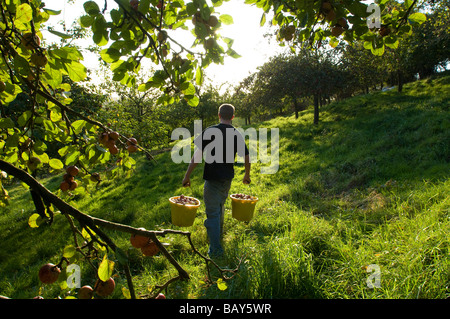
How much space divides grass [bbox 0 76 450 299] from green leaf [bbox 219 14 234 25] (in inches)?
48.9

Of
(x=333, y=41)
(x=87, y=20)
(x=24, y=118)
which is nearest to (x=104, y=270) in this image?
(x=87, y=20)

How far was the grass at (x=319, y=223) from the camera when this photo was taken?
224cm

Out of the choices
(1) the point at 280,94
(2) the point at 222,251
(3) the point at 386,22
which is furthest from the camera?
(1) the point at 280,94

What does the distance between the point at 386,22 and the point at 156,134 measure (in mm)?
8688

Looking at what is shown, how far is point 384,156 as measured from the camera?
18.9 feet

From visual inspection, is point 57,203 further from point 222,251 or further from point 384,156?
point 384,156

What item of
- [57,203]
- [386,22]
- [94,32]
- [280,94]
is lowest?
[57,203]

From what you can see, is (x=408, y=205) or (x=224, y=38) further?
(x=408, y=205)

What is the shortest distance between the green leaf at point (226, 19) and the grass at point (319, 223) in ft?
4.07

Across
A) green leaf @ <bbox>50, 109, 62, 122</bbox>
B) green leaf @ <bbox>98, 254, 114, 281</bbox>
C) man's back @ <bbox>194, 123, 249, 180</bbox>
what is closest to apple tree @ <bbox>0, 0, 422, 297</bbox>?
green leaf @ <bbox>98, 254, 114, 281</bbox>

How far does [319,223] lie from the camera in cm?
338

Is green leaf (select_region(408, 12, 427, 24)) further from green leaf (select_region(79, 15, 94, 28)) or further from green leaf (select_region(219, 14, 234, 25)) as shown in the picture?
green leaf (select_region(79, 15, 94, 28))

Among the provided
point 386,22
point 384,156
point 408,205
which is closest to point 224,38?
point 386,22

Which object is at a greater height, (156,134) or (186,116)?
(186,116)
